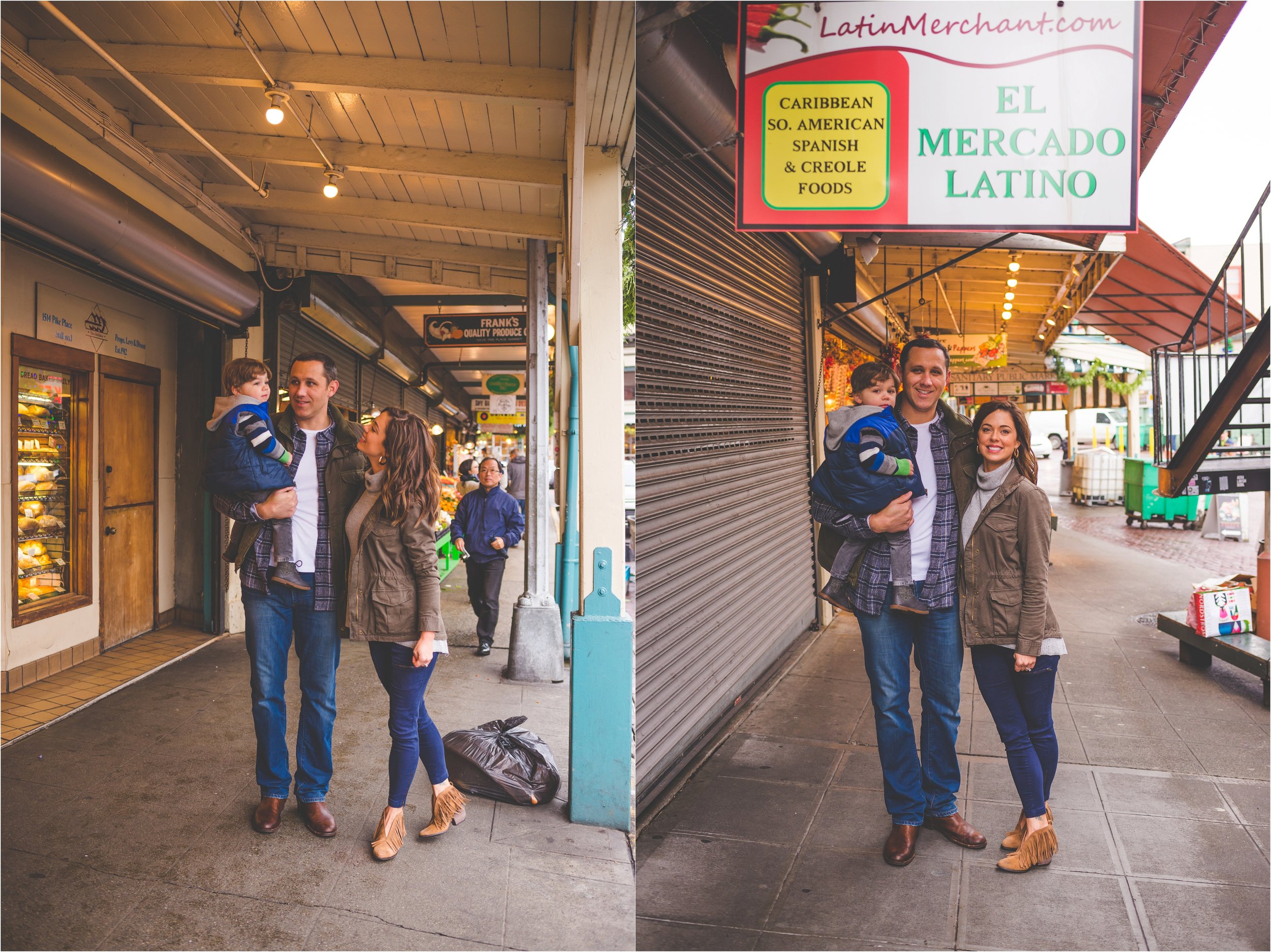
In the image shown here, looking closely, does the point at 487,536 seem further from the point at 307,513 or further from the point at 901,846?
the point at 901,846

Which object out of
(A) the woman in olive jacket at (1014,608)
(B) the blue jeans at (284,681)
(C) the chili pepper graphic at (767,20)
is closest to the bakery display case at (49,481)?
(B) the blue jeans at (284,681)

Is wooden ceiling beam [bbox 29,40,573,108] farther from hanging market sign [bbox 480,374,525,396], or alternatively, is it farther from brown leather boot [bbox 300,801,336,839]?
hanging market sign [bbox 480,374,525,396]

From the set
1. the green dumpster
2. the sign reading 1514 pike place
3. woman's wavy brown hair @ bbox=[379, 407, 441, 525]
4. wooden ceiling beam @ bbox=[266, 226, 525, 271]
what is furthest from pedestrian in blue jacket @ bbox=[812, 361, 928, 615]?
the green dumpster

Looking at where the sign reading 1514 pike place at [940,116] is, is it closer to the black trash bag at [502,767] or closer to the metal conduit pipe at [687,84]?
the metal conduit pipe at [687,84]

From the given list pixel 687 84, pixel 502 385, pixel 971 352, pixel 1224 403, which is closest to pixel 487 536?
pixel 687 84

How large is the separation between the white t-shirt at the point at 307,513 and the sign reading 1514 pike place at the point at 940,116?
6.89ft

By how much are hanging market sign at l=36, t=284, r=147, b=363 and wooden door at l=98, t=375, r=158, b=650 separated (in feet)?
0.86

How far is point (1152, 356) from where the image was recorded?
7.98 metres

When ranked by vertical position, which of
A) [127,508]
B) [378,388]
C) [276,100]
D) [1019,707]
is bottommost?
[1019,707]

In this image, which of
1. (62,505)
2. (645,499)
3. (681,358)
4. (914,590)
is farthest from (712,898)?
(62,505)

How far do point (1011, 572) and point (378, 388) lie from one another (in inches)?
449

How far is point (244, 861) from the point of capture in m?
3.33

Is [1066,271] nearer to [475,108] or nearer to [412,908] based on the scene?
[475,108]

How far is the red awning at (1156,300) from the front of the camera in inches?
286
